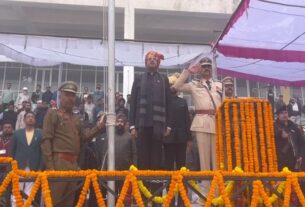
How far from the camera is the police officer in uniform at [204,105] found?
4.03 metres

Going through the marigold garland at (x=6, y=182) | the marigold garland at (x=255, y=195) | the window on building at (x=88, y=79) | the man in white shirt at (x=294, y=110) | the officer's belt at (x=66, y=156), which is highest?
the window on building at (x=88, y=79)

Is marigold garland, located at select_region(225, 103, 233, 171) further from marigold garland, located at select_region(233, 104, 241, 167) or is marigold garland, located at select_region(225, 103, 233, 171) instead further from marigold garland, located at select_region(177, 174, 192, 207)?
marigold garland, located at select_region(177, 174, 192, 207)

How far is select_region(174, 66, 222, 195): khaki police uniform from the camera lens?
4.03 m

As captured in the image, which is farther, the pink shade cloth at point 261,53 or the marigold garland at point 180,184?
the pink shade cloth at point 261,53

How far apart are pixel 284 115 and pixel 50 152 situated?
3233 mm

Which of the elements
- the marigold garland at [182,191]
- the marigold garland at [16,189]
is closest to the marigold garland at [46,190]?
the marigold garland at [16,189]

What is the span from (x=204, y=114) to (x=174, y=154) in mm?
769

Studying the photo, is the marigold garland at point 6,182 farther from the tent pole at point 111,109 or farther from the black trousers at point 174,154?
the black trousers at point 174,154

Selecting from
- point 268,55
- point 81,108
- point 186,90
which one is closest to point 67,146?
point 186,90

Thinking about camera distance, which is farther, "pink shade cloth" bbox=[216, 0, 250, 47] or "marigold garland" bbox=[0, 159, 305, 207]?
"pink shade cloth" bbox=[216, 0, 250, 47]

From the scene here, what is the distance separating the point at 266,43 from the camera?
6.52 meters

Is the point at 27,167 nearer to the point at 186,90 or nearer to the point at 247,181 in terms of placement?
the point at 186,90

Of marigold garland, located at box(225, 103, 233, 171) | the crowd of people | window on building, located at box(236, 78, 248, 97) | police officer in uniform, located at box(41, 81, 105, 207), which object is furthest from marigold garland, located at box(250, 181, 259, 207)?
window on building, located at box(236, 78, 248, 97)

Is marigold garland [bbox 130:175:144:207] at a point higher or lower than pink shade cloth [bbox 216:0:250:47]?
lower
